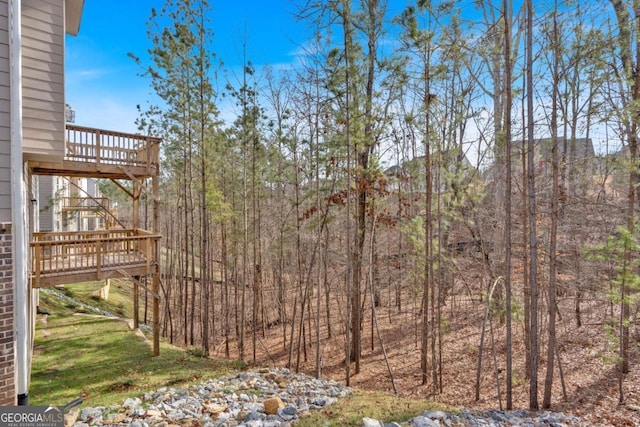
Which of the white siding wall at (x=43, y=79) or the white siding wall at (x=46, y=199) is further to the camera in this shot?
the white siding wall at (x=46, y=199)

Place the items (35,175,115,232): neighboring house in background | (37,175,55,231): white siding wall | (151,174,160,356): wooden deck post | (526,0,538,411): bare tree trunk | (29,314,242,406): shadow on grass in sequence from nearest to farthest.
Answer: (526,0,538,411): bare tree trunk
(29,314,242,406): shadow on grass
(151,174,160,356): wooden deck post
(35,175,115,232): neighboring house in background
(37,175,55,231): white siding wall

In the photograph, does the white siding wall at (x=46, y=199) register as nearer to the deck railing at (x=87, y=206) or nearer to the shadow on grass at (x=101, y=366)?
the deck railing at (x=87, y=206)

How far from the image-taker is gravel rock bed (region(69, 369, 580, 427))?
16.8ft

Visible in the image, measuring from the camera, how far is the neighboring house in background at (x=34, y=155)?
16.1 ft

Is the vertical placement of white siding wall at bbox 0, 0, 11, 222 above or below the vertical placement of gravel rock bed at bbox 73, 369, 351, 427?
above

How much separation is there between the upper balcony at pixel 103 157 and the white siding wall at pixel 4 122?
2409 mm

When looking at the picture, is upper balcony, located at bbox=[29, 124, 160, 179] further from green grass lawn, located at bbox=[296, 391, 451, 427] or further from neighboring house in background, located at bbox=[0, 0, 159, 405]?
green grass lawn, located at bbox=[296, 391, 451, 427]

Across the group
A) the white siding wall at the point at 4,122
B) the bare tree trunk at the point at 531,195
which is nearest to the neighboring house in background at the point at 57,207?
the white siding wall at the point at 4,122

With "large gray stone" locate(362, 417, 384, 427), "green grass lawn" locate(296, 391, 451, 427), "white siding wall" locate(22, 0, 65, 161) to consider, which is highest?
"white siding wall" locate(22, 0, 65, 161)

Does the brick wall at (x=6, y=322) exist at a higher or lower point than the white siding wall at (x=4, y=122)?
lower

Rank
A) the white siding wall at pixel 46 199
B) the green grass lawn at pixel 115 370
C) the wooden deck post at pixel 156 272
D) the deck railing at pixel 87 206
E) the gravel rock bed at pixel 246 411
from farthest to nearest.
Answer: the white siding wall at pixel 46 199 < the deck railing at pixel 87 206 < the wooden deck post at pixel 156 272 < the green grass lawn at pixel 115 370 < the gravel rock bed at pixel 246 411

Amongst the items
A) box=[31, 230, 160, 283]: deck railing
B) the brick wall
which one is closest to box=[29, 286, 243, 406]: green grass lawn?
the brick wall

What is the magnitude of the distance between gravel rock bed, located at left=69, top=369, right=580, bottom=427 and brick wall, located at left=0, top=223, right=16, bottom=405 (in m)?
1.06

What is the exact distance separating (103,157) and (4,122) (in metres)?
3.31
